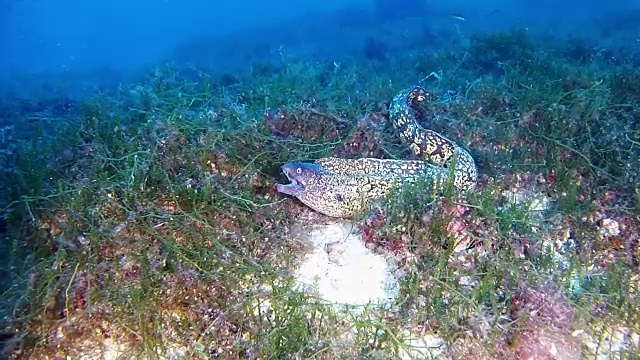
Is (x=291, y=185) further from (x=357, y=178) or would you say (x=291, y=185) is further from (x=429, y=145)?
(x=429, y=145)

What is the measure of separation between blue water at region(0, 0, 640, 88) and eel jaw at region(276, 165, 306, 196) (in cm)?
1163

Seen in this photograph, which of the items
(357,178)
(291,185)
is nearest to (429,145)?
(357,178)

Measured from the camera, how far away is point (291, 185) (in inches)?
186

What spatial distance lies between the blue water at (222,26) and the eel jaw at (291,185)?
11627 millimetres

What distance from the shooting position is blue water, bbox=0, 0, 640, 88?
2392 cm

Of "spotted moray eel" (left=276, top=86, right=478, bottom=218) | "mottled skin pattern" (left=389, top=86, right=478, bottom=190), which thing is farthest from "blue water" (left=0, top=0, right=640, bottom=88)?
"spotted moray eel" (left=276, top=86, right=478, bottom=218)

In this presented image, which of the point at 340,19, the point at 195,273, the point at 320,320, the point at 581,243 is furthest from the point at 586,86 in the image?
the point at 340,19

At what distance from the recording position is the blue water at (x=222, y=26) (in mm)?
23922

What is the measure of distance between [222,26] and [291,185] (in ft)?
170

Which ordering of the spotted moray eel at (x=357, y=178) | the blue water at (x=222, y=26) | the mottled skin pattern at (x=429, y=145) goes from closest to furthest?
the spotted moray eel at (x=357, y=178), the mottled skin pattern at (x=429, y=145), the blue water at (x=222, y=26)

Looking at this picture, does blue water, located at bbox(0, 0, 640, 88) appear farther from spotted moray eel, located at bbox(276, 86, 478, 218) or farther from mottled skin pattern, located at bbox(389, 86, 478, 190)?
spotted moray eel, located at bbox(276, 86, 478, 218)

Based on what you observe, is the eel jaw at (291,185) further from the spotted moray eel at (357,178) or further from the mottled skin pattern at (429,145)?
the mottled skin pattern at (429,145)

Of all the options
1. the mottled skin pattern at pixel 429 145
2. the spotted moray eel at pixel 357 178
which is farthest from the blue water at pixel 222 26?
the spotted moray eel at pixel 357 178

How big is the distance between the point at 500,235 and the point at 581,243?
0.90 m
